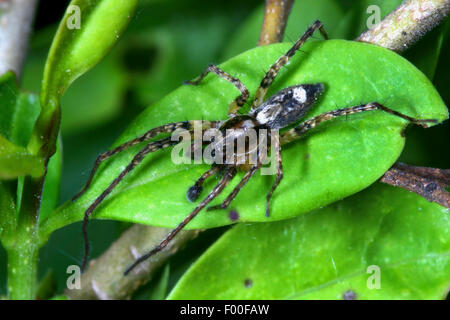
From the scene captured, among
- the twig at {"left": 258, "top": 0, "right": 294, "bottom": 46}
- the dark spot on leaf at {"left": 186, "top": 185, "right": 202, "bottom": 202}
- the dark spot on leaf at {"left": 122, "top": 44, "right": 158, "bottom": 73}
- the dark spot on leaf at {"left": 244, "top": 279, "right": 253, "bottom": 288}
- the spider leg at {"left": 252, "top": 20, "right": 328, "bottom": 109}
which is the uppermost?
the dark spot on leaf at {"left": 122, "top": 44, "right": 158, "bottom": 73}

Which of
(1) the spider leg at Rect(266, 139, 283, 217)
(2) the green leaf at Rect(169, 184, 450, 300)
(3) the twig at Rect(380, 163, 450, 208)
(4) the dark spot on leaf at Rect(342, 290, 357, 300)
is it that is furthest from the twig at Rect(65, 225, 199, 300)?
(3) the twig at Rect(380, 163, 450, 208)

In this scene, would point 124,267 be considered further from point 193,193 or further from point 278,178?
point 278,178

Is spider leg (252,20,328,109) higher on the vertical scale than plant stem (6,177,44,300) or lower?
higher

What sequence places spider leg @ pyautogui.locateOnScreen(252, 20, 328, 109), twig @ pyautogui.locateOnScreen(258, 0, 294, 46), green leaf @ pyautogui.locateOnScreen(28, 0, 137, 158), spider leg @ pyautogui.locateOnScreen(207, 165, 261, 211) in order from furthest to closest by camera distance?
twig @ pyautogui.locateOnScreen(258, 0, 294, 46) < spider leg @ pyautogui.locateOnScreen(252, 20, 328, 109) < spider leg @ pyautogui.locateOnScreen(207, 165, 261, 211) < green leaf @ pyautogui.locateOnScreen(28, 0, 137, 158)

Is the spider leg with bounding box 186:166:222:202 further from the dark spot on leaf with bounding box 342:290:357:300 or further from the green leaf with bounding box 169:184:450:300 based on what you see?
the dark spot on leaf with bounding box 342:290:357:300

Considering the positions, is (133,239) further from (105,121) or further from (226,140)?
(105,121)

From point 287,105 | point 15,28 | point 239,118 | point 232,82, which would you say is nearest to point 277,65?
point 232,82

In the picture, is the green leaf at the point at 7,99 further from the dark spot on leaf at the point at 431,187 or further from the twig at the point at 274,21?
the dark spot on leaf at the point at 431,187
